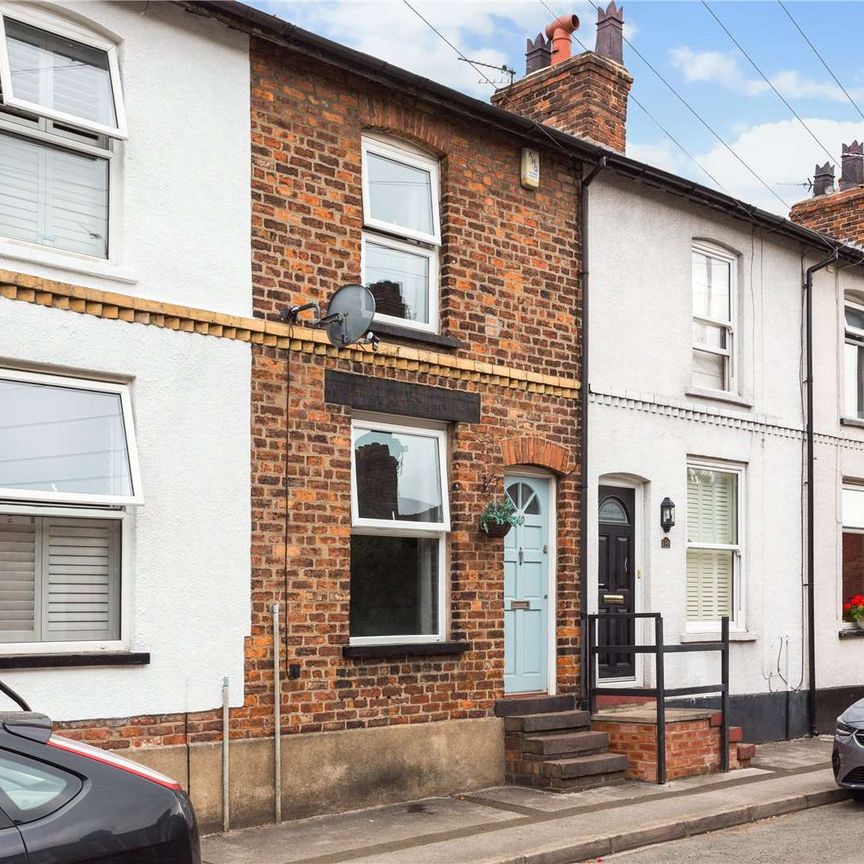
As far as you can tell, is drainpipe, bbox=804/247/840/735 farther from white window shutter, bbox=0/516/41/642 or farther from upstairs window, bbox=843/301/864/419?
white window shutter, bbox=0/516/41/642

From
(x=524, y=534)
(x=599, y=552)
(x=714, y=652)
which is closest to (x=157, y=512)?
(x=524, y=534)

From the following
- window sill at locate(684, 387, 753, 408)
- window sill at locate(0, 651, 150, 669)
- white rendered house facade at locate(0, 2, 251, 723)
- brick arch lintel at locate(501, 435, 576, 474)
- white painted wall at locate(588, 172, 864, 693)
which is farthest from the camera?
window sill at locate(684, 387, 753, 408)

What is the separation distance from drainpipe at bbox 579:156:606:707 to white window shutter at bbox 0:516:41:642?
5790 millimetres

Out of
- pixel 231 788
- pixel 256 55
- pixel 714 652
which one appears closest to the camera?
pixel 231 788

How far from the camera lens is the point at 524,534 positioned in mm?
12258

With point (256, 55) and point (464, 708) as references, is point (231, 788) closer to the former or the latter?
point (464, 708)

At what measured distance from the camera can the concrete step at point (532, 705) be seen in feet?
37.8

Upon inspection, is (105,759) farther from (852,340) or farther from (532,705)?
(852,340)

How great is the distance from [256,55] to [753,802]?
7680 mm

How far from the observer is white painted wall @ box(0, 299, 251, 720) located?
8.59 m

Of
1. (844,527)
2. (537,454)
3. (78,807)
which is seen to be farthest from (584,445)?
(78,807)

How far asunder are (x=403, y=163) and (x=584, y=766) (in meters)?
5.80

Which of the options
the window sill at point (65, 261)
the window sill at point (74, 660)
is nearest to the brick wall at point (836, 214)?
the window sill at point (65, 261)

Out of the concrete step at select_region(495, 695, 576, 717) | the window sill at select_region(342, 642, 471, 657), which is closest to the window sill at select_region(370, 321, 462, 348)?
the window sill at select_region(342, 642, 471, 657)
